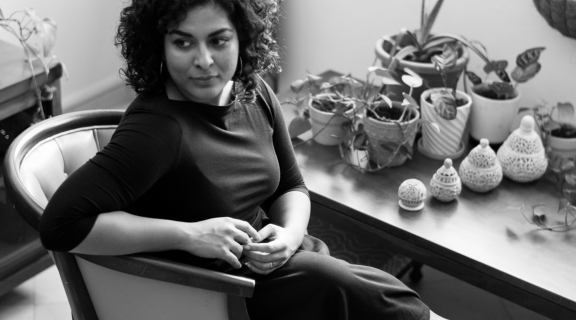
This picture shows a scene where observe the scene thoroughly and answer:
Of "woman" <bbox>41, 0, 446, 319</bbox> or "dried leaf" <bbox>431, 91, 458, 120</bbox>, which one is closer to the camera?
"woman" <bbox>41, 0, 446, 319</bbox>

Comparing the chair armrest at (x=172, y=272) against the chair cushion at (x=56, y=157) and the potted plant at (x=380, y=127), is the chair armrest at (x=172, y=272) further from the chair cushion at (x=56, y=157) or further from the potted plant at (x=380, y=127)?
the potted plant at (x=380, y=127)

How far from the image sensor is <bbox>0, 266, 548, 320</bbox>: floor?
2150 mm

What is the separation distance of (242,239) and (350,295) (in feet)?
0.79

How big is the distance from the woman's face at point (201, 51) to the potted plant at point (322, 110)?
73cm

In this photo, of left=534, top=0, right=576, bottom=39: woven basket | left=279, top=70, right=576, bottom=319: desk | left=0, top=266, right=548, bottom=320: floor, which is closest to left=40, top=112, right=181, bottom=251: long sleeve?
left=279, top=70, right=576, bottom=319: desk

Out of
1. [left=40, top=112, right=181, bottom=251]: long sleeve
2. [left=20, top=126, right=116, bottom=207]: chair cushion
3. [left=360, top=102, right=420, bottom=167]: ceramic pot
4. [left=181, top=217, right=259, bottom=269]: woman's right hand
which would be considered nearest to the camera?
[left=40, top=112, right=181, bottom=251]: long sleeve

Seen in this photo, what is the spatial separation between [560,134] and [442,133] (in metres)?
0.34

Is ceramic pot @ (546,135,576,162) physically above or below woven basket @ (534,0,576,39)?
below

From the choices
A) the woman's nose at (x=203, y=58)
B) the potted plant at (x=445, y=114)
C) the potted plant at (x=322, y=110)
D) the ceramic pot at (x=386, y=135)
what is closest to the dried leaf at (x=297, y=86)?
the potted plant at (x=322, y=110)

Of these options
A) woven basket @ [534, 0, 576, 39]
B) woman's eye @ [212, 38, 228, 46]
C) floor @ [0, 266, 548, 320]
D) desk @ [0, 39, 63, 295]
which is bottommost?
floor @ [0, 266, 548, 320]

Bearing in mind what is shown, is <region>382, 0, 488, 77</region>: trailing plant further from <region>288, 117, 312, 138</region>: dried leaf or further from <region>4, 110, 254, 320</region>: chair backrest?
<region>4, 110, 254, 320</region>: chair backrest

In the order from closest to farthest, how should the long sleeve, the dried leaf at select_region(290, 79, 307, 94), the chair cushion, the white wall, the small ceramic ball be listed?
the long sleeve → the chair cushion → the small ceramic ball → the dried leaf at select_region(290, 79, 307, 94) → the white wall

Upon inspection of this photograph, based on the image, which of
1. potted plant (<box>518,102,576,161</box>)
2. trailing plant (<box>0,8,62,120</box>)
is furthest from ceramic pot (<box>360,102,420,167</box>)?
trailing plant (<box>0,8,62,120</box>)

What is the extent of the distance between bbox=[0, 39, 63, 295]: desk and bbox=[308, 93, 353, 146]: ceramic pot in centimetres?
79
